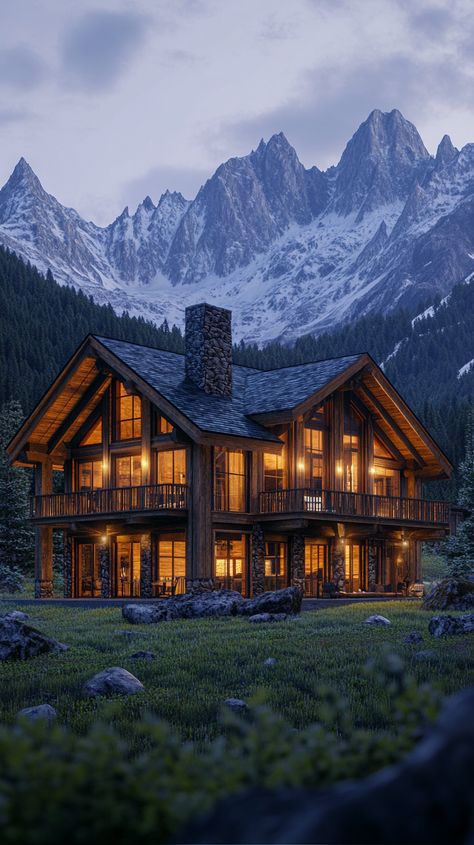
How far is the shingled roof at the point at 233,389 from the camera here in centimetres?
3556

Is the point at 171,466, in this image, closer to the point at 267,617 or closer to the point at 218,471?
the point at 218,471

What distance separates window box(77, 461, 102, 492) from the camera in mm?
40906

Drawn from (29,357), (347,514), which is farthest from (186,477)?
(29,357)

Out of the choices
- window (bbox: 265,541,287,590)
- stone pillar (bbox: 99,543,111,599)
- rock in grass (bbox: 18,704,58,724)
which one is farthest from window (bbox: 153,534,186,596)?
rock in grass (bbox: 18,704,58,724)

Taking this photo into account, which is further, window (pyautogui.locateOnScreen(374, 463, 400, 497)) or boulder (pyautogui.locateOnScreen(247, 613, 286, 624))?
window (pyautogui.locateOnScreen(374, 463, 400, 497))

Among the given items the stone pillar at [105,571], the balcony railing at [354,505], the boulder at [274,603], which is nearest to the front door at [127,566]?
the stone pillar at [105,571]

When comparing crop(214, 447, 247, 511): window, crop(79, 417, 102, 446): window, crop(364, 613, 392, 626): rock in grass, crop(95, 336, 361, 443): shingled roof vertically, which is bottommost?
crop(364, 613, 392, 626): rock in grass

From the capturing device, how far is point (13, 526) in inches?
2072

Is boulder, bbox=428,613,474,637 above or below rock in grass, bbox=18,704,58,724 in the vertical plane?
above

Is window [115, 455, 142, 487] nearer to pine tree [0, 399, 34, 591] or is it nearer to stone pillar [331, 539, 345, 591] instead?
stone pillar [331, 539, 345, 591]

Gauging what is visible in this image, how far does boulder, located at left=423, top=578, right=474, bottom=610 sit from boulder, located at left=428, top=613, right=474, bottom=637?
23.3 feet

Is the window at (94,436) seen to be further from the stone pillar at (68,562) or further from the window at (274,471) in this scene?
the window at (274,471)

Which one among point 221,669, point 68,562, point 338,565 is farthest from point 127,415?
point 221,669

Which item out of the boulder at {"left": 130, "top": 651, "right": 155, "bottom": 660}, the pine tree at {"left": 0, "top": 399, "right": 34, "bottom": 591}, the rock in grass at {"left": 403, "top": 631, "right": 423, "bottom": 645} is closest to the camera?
the boulder at {"left": 130, "top": 651, "right": 155, "bottom": 660}
